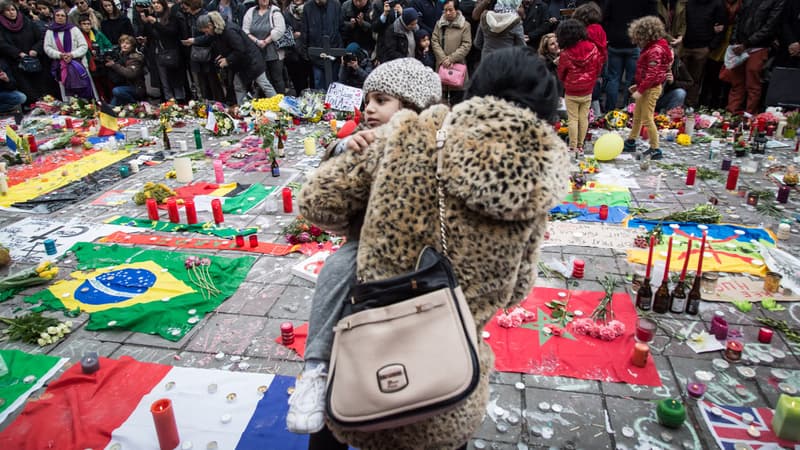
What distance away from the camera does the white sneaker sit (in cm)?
158

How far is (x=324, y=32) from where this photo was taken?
34.0 ft

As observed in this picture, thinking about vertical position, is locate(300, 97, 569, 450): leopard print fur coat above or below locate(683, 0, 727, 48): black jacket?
below

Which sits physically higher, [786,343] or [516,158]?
[516,158]

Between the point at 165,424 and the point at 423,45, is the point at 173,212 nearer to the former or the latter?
the point at 165,424

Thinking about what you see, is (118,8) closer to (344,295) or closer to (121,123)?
(121,123)

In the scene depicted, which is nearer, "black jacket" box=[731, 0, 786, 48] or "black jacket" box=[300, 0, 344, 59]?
"black jacket" box=[731, 0, 786, 48]

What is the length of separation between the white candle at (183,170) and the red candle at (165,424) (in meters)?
4.50

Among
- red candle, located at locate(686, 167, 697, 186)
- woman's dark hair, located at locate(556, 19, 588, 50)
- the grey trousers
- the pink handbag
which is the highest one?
woman's dark hair, located at locate(556, 19, 588, 50)

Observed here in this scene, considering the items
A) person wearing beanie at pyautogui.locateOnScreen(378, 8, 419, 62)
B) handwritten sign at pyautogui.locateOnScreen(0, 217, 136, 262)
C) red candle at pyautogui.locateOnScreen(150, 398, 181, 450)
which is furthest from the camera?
person wearing beanie at pyautogui.locateOnScreen(378, 8, 419, 62)

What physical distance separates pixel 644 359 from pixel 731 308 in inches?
45.5

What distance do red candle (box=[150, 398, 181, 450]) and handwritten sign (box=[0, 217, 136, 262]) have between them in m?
2.95

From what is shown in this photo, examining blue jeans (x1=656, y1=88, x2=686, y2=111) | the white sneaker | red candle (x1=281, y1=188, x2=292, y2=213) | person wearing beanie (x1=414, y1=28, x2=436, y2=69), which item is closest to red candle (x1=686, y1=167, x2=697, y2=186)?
blue jeans (x1=656, y1=88, x2=686, y2=111)

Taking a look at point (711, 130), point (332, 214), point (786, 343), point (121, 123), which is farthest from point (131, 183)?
point (711, 130)

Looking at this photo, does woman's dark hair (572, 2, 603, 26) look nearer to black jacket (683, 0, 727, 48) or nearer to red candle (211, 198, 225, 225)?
black jacket (683, 0, 727, 48)
